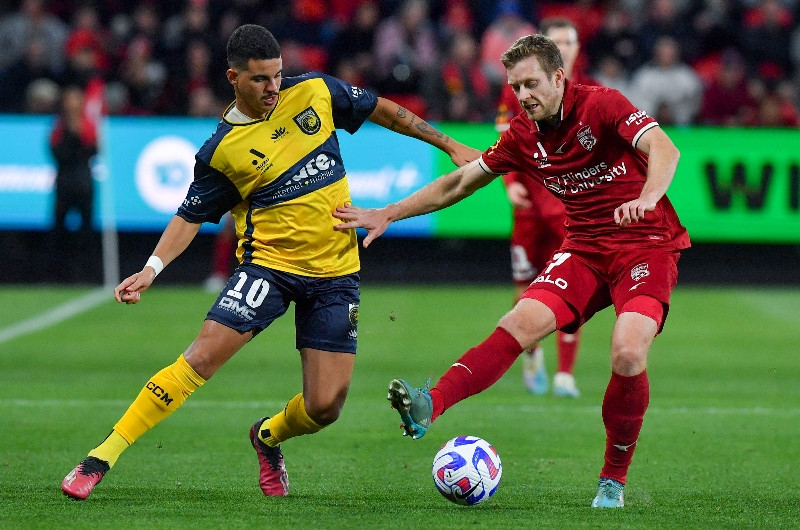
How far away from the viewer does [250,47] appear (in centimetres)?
573

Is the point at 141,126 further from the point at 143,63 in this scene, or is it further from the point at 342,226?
the point at 342,226

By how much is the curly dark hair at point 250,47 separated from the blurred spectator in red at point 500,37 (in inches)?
434

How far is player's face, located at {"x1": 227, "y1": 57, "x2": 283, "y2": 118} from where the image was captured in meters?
5.77

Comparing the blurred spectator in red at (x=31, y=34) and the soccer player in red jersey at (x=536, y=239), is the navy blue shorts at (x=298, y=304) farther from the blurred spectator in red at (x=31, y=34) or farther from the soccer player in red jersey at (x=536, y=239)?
the blurred spectator in red at (x=31, y=34)

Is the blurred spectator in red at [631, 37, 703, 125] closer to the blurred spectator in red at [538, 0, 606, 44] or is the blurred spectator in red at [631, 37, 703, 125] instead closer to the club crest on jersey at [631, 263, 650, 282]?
the blurred spectator in red at [538, 0, 606, 44]

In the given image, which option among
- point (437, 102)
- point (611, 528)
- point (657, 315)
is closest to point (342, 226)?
point (657, 315)

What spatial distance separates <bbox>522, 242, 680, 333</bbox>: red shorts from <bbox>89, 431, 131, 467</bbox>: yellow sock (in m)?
1.96

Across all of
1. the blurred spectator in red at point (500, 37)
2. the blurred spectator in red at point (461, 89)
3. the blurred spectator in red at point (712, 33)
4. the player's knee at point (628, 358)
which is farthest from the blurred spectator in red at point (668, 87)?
the player's knee at point (628, 358)

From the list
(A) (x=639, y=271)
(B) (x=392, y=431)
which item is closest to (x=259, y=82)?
(A) (x=639, y=271)

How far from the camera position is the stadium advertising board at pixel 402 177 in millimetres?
15383

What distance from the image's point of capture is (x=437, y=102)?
1656 centimetres

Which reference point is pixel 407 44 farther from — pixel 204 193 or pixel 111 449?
pixel 111 449

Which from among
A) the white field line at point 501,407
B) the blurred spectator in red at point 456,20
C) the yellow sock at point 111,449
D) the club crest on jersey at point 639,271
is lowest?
the white field line at point 501,407

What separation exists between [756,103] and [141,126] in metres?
7.71
